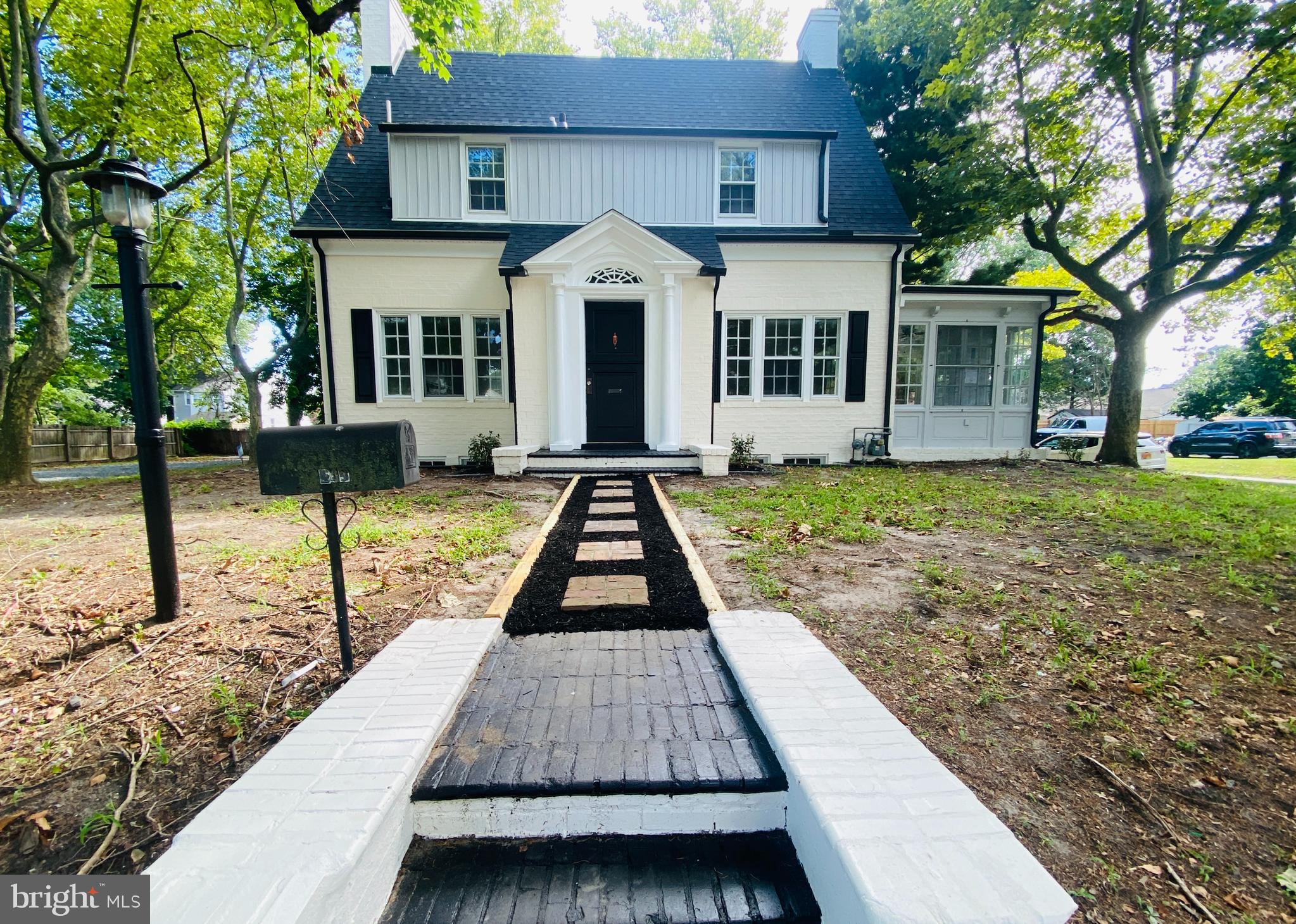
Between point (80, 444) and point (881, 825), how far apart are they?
2653cm

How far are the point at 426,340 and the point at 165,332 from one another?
57.8 feet

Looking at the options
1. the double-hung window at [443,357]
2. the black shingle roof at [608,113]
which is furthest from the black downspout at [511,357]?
the double-hung window at [443,357]

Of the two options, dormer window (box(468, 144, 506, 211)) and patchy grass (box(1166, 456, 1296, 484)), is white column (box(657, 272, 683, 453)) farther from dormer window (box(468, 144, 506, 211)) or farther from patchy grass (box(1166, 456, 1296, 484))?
patchy grass (box(1166, 456, 1296, 484))

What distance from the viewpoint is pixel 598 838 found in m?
1.65

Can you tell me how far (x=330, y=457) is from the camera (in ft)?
7.69

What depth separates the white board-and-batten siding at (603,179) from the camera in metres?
10.2

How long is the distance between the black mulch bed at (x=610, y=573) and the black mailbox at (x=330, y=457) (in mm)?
1124

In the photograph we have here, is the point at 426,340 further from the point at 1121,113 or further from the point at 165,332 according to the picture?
the point at 165,332

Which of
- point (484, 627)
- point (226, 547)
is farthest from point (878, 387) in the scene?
point (226, 547)

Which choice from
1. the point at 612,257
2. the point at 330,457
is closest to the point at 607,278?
the point at 612,257

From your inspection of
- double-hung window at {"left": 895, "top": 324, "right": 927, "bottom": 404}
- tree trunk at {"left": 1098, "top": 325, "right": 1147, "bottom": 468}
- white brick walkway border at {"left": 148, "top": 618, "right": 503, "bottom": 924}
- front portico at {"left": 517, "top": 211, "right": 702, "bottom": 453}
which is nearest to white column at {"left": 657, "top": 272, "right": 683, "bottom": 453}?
front portico at {"left": 517, "top": 211, "right": 702, "bottom": 453}

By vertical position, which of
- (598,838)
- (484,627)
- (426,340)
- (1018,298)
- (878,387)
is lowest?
(598,838)

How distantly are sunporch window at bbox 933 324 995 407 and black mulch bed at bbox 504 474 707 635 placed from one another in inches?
375

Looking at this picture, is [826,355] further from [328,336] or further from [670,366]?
[328,336]
